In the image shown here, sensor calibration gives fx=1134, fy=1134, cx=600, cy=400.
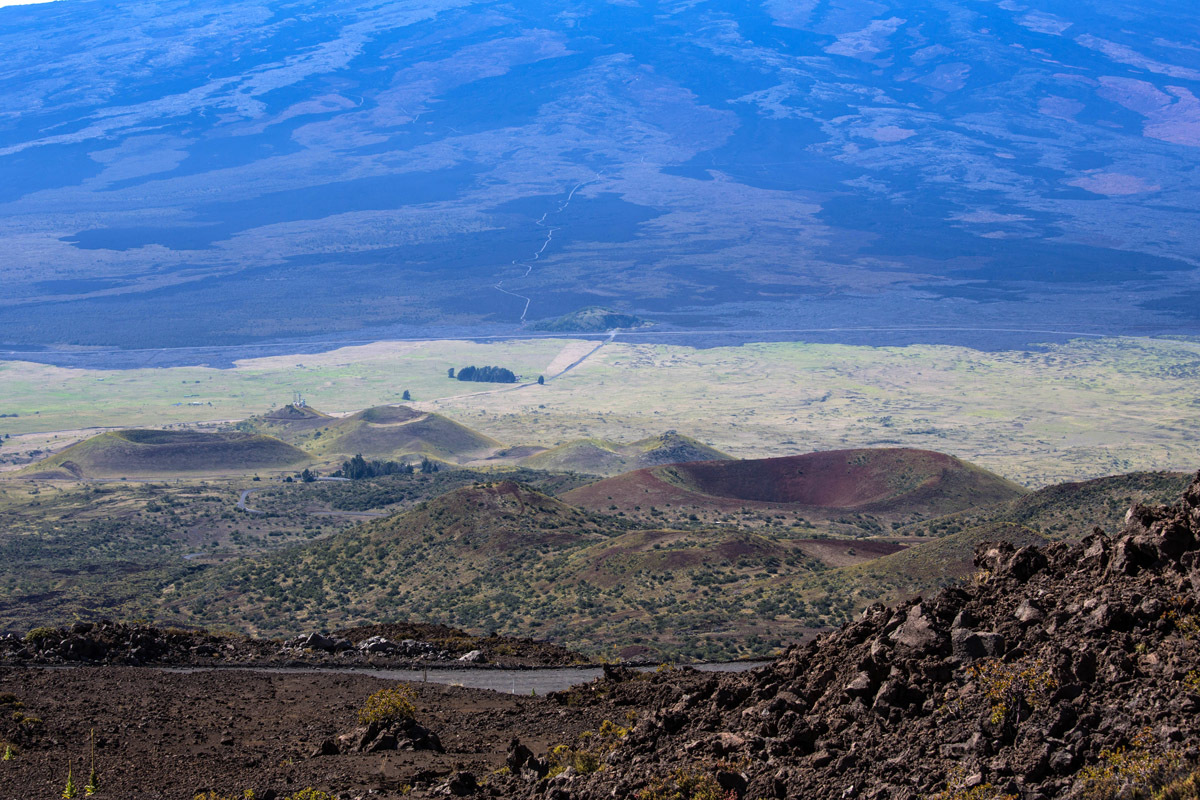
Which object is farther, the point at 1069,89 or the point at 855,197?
the point at 1069,89

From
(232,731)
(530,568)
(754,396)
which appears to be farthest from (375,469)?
(232,731)

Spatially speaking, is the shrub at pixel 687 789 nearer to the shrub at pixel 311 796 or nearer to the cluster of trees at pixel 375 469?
the shrub at pixel 311 796

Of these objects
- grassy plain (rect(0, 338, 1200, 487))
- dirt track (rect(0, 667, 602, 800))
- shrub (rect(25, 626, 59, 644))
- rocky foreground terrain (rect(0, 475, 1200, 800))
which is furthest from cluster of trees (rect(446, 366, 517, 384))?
rocky foreground terrain (rect(0, 475, 1200, 800))

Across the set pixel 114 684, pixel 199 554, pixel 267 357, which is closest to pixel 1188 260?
pixel 267 357

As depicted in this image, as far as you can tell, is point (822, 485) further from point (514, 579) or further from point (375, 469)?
point (375, 469)

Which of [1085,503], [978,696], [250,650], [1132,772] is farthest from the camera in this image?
[1085,503]

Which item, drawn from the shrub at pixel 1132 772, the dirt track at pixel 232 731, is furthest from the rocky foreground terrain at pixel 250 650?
the shrub at pixel 1132 772

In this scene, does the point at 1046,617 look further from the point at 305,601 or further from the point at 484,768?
the point at 305,601
